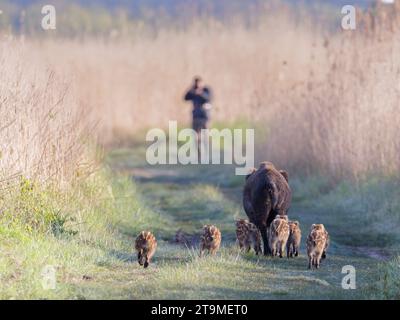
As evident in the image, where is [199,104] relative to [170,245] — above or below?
above

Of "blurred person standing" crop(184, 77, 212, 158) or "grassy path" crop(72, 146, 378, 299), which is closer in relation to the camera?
"grassy path" crop(72, 146, 378, 299)

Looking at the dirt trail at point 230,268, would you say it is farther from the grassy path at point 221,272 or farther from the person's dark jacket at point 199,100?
the person's dark jacket at point 199,100

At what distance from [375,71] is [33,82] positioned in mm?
5787

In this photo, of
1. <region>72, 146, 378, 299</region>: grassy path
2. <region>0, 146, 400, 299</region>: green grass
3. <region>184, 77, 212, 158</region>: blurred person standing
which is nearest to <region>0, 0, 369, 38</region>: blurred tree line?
<region>184, 77, 212, 158</region>: blurred person standing

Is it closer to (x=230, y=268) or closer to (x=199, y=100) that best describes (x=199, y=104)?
(x=199, y=100)

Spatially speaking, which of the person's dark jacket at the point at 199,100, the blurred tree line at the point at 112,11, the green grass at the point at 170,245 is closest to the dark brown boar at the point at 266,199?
the green grass at the point at 170,245

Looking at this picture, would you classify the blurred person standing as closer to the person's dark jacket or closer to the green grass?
the person's dark jacket

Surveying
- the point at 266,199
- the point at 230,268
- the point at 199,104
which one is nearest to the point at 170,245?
the point at 266,199

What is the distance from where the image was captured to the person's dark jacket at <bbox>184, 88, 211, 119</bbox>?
2441 cm

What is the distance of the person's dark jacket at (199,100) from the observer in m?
24.4

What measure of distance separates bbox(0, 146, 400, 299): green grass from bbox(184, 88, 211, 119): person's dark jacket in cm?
743

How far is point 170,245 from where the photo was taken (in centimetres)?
1233

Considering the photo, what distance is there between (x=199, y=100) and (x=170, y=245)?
1236cm

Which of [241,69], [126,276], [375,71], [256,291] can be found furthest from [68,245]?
[241,69]
